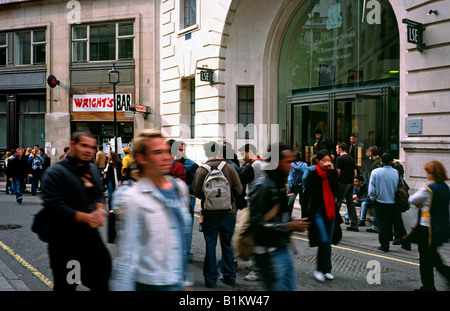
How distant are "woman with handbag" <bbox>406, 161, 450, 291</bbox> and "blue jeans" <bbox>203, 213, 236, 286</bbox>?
2.39 metres

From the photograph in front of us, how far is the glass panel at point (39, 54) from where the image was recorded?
22.3 metres

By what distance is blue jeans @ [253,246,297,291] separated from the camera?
3.65 metres

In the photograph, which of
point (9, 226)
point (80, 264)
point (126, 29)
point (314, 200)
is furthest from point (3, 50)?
point (80, 264)

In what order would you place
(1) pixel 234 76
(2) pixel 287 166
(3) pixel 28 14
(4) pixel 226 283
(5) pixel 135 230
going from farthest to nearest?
(3) pixel 28 14 < (1) pixel 234 76 < (4) pixel 226 283 < (2) pixel 287 166 < (5) pixel 135 230

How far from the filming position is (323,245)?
19.4ft

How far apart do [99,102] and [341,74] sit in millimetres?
12181

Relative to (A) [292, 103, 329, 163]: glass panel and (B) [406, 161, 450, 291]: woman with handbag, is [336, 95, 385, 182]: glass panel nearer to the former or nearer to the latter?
(A) [292, 103, 329, 163]: glass panel

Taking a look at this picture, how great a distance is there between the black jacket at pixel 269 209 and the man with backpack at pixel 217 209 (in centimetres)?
174

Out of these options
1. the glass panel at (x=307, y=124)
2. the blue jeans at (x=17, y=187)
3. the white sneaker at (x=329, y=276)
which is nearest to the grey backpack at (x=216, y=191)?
the white sneaker at (x=329, y=276)

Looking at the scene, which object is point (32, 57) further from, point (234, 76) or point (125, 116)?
point (234, 76)

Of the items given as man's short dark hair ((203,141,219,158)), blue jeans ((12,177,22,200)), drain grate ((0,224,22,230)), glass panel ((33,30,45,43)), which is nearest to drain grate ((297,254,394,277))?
man's short dark hair ((203,141,219,158))

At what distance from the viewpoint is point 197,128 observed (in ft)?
56.2
